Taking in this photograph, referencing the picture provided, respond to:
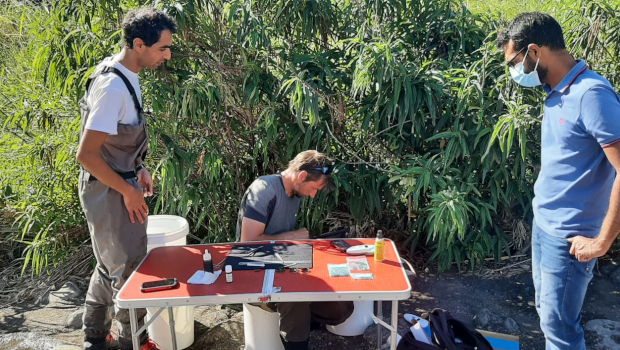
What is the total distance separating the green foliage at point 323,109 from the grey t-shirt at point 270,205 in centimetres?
59

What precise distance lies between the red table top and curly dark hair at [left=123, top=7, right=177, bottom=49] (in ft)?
3.49

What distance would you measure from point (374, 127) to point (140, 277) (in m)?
1.91

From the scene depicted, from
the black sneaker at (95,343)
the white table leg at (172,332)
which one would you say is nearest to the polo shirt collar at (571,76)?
the white table leg at (172,332)

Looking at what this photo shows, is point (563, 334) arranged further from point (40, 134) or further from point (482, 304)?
point (40, 134)

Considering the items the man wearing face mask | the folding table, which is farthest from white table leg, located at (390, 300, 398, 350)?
the man wearing face mask

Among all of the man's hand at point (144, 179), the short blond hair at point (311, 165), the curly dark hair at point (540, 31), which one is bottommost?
the man's hand at point (144, 179)

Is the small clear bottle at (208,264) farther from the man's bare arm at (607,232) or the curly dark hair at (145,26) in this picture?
the man's bare arm at (607,232)

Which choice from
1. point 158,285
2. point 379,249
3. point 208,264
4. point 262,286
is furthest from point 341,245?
point 158,285

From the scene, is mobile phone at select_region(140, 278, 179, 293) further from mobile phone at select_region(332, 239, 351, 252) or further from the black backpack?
the black backpack

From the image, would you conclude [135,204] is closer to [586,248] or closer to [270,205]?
[270,205]

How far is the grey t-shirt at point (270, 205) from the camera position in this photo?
2666mm

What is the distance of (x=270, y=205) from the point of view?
2.70 meters

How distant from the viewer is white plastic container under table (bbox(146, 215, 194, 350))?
2793 millimetres

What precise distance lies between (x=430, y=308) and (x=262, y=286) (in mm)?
1683
